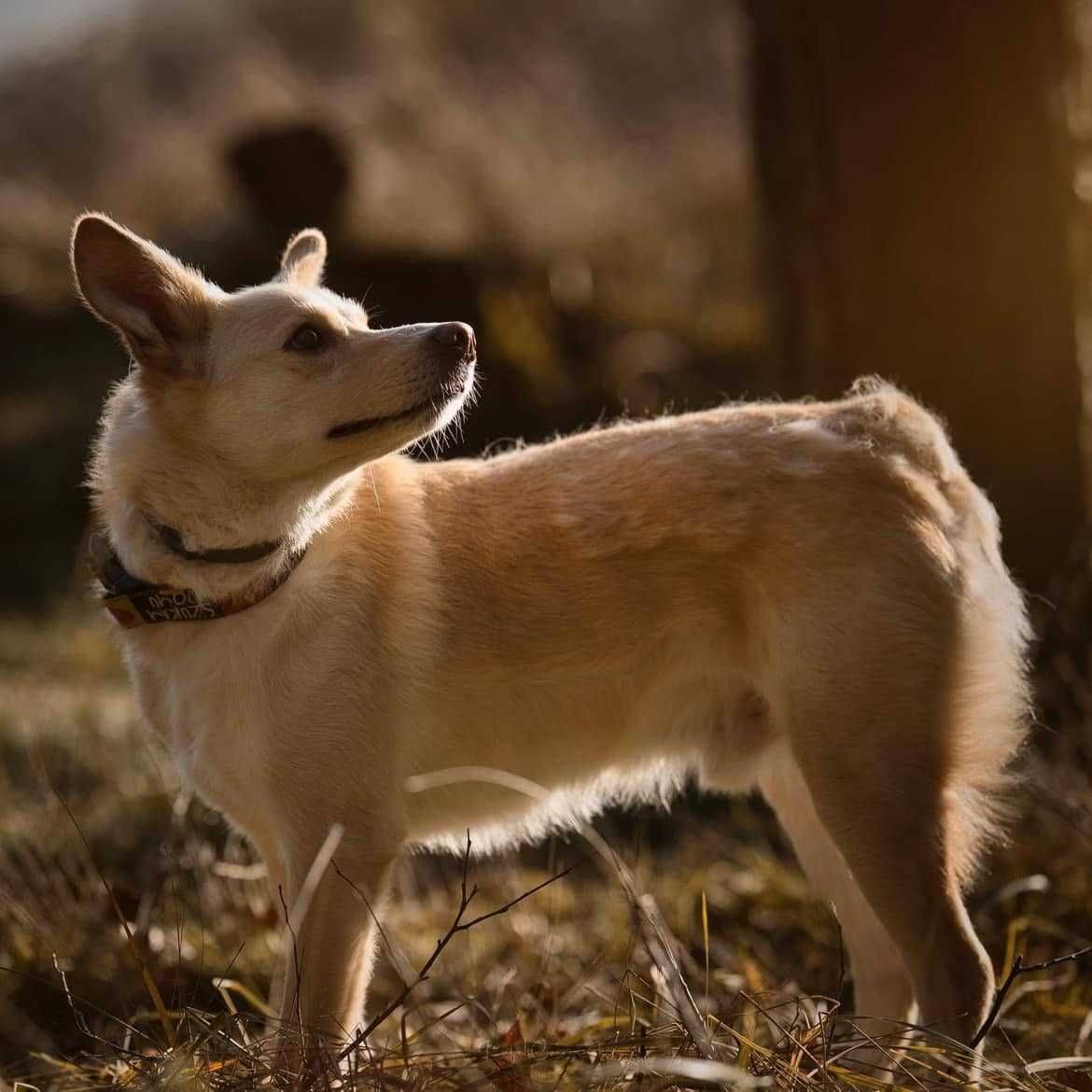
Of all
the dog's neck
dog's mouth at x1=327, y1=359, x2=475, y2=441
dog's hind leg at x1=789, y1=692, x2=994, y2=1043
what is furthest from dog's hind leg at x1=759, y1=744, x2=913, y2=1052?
the dog's neck

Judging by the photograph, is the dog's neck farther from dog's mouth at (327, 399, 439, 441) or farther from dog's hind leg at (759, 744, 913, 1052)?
dog's hind leg at (759, 744, 913, 1052)

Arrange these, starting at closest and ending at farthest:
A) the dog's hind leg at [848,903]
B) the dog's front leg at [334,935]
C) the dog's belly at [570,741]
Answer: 1. the dog's front leg at [334,935]
2. the dog's belly at [570,741]
3. the dog's hind leg at [848,903]

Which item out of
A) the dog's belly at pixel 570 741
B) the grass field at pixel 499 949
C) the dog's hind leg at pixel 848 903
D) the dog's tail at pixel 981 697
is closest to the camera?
the grass field at pixel 499 949

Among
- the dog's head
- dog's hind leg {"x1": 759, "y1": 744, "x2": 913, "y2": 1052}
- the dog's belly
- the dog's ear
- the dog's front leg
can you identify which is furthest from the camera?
the dog's ear

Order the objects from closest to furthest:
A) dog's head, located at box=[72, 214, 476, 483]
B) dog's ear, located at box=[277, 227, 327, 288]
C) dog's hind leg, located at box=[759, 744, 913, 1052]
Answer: dog's head, located at box=[72, 214, 476, 483]
dog's hind leg, located at box=[759, 744, 913, 1052]
dog's ear, located at box=[277, 227, 327, 288]

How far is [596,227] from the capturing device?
1188 centimetres

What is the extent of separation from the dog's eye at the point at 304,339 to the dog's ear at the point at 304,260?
37cm

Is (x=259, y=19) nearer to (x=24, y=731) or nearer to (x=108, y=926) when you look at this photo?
(x=24, y=731)

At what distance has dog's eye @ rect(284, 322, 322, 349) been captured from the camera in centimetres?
321

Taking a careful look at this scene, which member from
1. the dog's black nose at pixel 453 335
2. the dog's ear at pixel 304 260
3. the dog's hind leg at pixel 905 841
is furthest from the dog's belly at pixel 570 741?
the dog's ear at pixel 304 260

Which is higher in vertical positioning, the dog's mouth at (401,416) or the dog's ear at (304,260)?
the dog's ear at (304,260)

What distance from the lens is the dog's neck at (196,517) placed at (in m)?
3.07

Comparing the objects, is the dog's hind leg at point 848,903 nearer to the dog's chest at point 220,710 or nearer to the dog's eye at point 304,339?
the dog's chest at point 220,710

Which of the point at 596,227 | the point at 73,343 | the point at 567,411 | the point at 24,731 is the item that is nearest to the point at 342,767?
the point at 24,731
